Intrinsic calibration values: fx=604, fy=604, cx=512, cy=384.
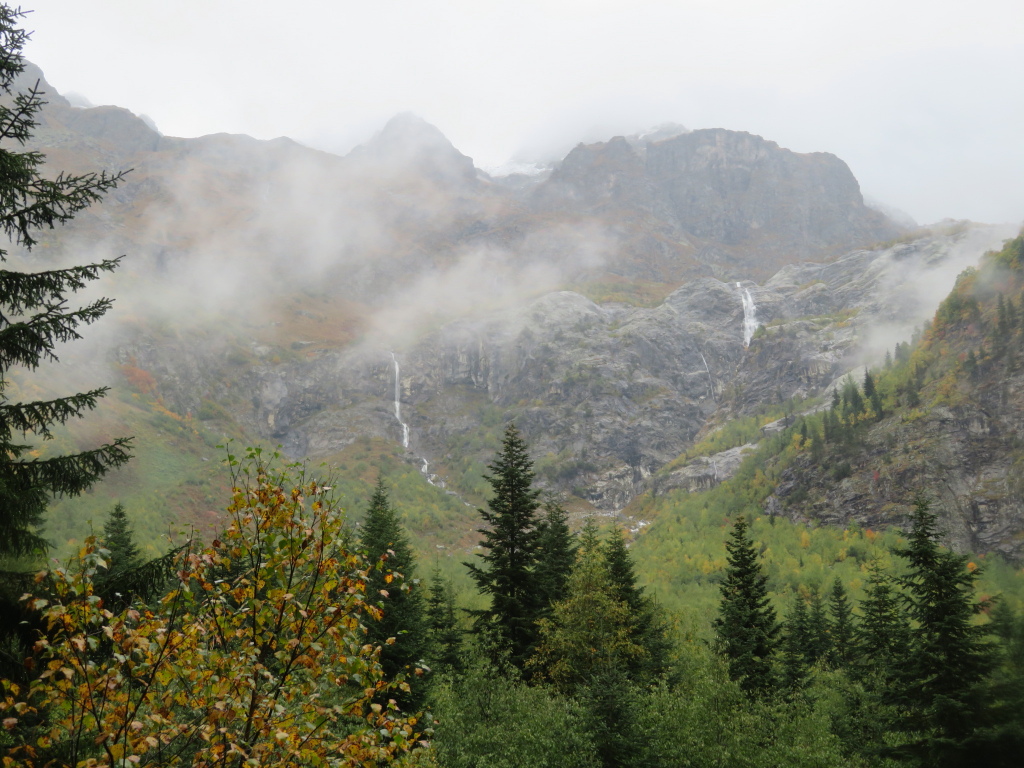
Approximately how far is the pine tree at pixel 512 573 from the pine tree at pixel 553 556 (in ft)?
1.36

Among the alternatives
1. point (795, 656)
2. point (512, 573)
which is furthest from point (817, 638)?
point (512, 573)

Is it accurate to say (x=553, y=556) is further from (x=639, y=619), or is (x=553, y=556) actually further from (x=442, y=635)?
(x=442, y=635)

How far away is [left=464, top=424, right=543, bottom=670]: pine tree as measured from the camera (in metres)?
28.8

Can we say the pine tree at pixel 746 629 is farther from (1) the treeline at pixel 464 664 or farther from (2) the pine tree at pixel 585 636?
(2) the pine tree at pixel 585 636

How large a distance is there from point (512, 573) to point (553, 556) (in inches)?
236

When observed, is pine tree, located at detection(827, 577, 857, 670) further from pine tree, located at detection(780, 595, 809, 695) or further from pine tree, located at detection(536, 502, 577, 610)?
pine tree, located at detection(536, 502, 577, 610)

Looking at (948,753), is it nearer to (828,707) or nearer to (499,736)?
(499,736)

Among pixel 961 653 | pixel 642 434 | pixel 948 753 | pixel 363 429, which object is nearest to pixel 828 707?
pixel 961 653

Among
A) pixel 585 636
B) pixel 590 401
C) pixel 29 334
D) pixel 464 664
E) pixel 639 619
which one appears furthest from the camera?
pixel 590 401

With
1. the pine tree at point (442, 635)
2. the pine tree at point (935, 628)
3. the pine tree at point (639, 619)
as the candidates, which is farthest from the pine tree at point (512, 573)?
the pine tree at point (935, 628)

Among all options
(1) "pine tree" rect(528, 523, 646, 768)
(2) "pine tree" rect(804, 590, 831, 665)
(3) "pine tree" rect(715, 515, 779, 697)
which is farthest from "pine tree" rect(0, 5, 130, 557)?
(2) "pine tree" rect(804, 590, 831, 665)

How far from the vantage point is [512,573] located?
96.2ft

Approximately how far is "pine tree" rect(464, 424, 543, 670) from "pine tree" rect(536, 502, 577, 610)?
41 cm

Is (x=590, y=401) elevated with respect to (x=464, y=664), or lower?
elevated
